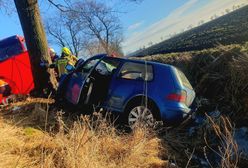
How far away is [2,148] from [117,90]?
308cm

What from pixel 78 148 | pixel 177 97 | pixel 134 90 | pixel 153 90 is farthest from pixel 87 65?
pixel 78 148

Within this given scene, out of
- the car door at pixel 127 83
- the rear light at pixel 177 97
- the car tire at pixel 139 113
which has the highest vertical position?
the car door at pixel 127 83

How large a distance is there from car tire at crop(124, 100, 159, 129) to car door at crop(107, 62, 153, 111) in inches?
7.3

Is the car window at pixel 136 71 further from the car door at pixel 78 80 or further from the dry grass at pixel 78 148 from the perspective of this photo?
the dry grass at pixel 78 148

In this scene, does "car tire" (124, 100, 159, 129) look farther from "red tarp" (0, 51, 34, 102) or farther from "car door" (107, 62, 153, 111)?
"red tarp" (0, 51, 34, 102)

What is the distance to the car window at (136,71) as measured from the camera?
789 cm

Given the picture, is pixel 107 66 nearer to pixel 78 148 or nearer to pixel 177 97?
pixel 177 97

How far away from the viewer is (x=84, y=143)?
4.96m

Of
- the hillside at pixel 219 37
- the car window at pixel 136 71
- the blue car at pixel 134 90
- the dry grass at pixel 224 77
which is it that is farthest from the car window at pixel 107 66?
the hillside at pixel 219 37

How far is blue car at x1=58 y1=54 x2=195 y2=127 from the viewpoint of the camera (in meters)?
7.54

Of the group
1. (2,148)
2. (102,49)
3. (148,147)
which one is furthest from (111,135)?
(102,49)

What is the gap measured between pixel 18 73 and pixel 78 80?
3.62 metres

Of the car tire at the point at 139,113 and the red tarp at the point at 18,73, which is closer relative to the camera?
the car tire at the point at 139,113

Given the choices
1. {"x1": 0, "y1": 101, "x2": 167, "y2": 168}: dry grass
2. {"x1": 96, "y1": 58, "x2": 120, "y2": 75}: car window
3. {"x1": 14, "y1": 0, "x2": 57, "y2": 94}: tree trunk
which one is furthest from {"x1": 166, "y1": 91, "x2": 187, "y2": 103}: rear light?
{"x1": 14, "y1": 0, "x2": 57, "y2": 94}: tree trunk
